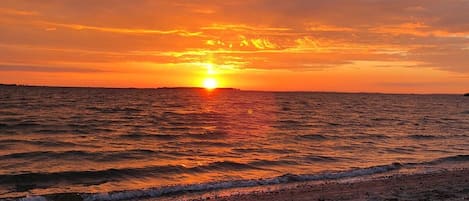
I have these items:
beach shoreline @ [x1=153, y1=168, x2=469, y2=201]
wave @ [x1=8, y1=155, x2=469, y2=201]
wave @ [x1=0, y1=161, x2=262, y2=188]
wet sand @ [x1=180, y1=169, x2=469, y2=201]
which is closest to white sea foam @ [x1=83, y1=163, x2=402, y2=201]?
wave @ [x1=8, y1=155, x2=469, y2=201]

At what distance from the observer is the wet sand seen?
12523mm

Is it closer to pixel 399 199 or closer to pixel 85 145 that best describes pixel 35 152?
pixel 85 145

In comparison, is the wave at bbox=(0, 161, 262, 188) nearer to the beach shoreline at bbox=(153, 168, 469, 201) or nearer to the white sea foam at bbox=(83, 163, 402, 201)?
the white sea foam at bbox=(83, 163, 402, 201)

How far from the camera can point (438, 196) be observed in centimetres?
1252

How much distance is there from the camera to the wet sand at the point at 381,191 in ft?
41.1

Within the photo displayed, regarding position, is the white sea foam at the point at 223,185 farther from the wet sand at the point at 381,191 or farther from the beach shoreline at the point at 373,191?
the wet sand at the point at 381,191

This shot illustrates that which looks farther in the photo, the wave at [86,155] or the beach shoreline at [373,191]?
the wave at [86,155]

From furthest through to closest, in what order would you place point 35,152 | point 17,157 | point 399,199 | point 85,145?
point 85,145 < point 35,152 < point 17,157 < point 399,199

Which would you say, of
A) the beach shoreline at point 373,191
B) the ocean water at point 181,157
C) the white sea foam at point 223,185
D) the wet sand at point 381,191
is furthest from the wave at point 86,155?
the wet sand at point 381,191

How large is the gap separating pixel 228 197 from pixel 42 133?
62.9ft

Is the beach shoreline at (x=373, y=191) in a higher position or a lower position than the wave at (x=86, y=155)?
lower

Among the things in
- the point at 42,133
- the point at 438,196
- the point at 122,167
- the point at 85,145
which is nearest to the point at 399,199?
the point at 438,196

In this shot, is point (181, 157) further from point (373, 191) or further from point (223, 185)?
point (373, 191)

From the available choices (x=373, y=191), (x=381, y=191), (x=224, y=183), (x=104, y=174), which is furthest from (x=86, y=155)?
(x=381, y=191)
